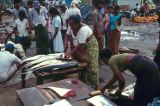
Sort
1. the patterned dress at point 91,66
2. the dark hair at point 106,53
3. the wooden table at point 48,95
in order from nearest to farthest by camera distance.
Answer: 1. the wooden table at point 48,95
2. the dark hair at point 106,53
3. the patterned dress at point 91,66

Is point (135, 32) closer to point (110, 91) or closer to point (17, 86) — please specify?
point (17, 86)

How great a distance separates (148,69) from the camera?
6414 mm

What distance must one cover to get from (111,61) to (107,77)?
436 centimetres

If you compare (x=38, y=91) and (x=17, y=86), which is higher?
(x=38, y=91)

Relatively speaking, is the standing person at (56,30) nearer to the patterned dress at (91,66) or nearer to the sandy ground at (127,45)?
the sandy ground at (127,45)

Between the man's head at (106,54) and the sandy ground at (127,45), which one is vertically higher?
the man's head at (106,54)

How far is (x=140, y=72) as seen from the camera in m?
6.44

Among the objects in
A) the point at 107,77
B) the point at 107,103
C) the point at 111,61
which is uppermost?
the point at 111,61

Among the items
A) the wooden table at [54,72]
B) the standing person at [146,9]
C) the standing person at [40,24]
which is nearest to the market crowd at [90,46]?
the standing person at [40,24]

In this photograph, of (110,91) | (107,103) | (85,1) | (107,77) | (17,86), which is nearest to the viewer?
(107,103)

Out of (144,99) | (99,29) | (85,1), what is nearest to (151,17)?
(85,1)

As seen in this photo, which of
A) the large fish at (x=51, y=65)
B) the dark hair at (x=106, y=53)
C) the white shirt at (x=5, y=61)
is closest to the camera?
the dark hair at (x=106, y=53)

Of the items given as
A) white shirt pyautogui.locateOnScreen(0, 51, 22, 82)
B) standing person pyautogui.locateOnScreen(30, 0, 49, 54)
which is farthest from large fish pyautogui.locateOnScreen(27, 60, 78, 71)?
standing person pyautogui.locateOnScreen(30, 0, 49, 54)

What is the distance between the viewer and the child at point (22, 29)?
11.6 meters
